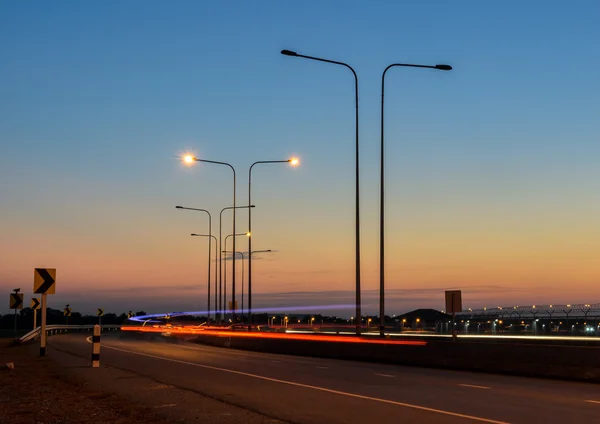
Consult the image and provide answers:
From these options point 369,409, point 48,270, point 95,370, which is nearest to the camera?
point 369,409

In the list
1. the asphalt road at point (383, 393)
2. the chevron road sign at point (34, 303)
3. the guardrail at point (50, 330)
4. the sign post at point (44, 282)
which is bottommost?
the guardrail at point (50, 330)

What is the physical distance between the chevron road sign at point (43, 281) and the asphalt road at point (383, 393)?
4.58 metres

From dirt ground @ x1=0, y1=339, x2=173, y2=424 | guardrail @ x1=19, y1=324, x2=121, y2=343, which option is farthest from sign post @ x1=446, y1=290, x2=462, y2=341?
guardrail @ x1=19, y1=324, x2=121, y2=343

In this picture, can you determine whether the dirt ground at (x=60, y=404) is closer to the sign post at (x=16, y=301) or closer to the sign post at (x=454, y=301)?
the sign post at (x=454, y=301)

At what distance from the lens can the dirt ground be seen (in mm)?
12273

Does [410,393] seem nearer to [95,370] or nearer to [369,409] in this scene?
[369,409]

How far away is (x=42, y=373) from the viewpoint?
71.5 feet

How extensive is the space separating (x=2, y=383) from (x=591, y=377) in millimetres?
14932

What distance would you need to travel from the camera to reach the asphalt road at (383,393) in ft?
43.6

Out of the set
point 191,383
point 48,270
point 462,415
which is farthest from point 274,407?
point 48,270

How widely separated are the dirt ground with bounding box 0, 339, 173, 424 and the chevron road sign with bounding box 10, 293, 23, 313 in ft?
67.3

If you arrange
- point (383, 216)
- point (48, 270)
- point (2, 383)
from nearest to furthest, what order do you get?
point (2, 383), point (48, 270), point (383, 216)

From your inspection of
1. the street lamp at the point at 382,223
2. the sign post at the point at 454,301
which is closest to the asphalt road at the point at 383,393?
the sign post at the point at 454,301

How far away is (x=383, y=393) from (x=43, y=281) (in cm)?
1550
